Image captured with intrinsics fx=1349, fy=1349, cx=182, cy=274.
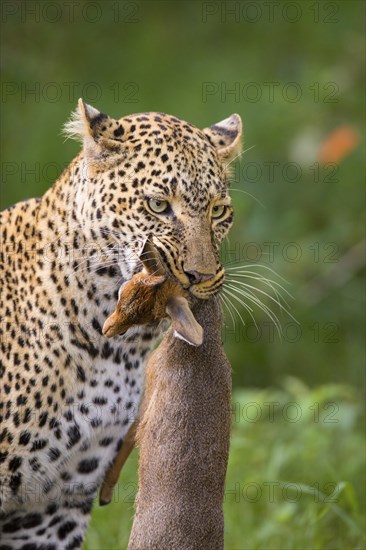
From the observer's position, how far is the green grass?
743 centimetres

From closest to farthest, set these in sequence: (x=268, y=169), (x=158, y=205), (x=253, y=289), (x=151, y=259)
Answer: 1. (x=151, y=259)
2. (x=158, y=205)
3. (x=253, y=289)
4. (x=268, y=169)

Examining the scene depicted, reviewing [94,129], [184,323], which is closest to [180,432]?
[184,323]

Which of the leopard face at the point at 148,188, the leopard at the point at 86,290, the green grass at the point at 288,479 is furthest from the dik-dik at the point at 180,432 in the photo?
the green grass at the point at 288,479

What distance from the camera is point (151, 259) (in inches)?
219

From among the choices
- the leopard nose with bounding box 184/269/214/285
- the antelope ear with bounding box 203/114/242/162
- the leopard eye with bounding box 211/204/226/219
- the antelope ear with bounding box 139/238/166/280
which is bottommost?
the leopard nose with bounding box 184/269/214/285

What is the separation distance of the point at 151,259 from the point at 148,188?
23.9 inches

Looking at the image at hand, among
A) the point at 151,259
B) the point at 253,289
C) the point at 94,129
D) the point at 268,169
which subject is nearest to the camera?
the point at 151,259

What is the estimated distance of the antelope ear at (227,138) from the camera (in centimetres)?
655

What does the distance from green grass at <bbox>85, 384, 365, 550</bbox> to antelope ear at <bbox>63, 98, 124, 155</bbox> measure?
203cm

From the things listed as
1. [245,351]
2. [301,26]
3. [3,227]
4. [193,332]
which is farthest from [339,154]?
[193,332]

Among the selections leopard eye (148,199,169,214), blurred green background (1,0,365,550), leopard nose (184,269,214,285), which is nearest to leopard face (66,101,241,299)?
leopard eye (148,199,169,214)

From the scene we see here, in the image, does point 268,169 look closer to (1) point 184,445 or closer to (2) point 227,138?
(2) point 227,138

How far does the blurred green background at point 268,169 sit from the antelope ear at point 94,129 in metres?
2.09

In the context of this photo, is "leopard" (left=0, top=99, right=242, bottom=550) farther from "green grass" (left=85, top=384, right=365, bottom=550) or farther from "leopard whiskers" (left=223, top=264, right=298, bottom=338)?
"green grass" (left=85, top=384, right=365, bottom=550)
